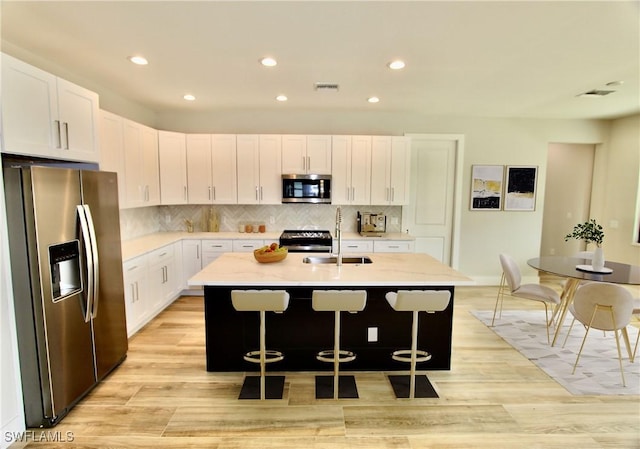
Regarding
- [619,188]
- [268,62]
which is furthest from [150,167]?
[619,188]

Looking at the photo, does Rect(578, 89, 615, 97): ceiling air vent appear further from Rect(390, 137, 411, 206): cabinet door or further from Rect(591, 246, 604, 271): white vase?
Rect(390, 137, 411, 206): cabinet door

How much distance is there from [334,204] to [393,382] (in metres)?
2.90

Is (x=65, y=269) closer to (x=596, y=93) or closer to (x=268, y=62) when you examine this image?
(x=268, y=62)

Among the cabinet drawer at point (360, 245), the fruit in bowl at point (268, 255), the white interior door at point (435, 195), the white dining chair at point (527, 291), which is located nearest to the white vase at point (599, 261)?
the white dining chair at point (527, 291)

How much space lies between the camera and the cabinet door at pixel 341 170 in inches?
196

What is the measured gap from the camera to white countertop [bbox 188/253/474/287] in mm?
2549

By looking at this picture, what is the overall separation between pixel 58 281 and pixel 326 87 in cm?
309

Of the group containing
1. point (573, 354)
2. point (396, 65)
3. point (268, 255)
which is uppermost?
point (396, 65)

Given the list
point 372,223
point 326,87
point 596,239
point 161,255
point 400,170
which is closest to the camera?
point 596,239

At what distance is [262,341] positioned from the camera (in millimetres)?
2570

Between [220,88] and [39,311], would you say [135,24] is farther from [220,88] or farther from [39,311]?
[39,311]

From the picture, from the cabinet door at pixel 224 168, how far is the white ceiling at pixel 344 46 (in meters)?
0.74

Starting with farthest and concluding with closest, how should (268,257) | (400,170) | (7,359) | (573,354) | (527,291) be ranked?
1. (400,170)
2. (527,291)
3. (573,354)
4. (268,257)
5. (7,359)

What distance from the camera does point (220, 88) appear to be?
391 cm
